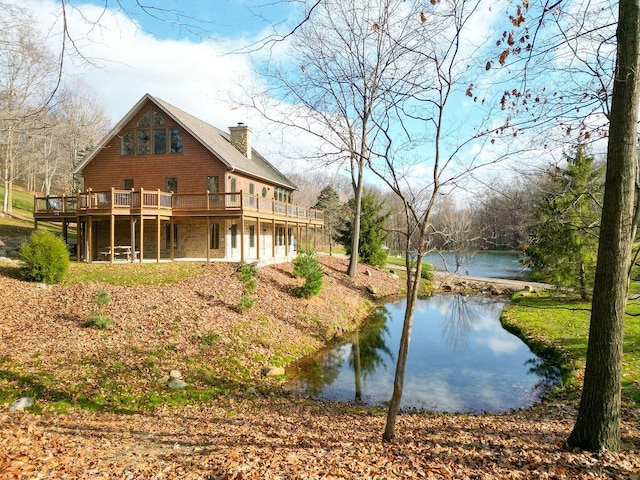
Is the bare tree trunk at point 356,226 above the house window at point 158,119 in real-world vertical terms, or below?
below

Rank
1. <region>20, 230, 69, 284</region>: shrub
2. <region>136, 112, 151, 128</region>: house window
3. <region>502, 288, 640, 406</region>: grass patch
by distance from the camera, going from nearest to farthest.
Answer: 1. <region>502, 288, 640, 406</region>: grass patch
2. <region>20, 230, 69, 284</region>: shrub
3. <region>136, 112, 151, 128</region>: house window

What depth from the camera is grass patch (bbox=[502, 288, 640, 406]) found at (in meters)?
10.3

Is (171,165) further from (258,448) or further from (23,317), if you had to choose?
(258,448)

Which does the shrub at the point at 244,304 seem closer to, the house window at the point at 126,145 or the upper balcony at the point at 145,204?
the upper balcony at the point at 145,204

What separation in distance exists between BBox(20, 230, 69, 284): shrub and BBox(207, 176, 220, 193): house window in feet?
28.7

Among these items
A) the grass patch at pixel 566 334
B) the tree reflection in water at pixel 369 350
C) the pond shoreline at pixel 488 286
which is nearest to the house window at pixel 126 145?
the tree reflection in water at pixel 369 350

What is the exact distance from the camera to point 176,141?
22703 mm

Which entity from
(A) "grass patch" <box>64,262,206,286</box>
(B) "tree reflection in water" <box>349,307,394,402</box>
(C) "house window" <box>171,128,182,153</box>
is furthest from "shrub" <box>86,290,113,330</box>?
(C) "house window" <box>171,128,182,153</box>

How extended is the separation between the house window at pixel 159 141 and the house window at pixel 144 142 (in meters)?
0.37

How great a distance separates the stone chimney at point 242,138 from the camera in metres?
27.4

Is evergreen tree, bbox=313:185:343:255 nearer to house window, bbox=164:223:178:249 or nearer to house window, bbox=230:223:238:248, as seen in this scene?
house window, bbox=230:223:238:248

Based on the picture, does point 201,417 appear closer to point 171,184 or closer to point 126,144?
point 171,184

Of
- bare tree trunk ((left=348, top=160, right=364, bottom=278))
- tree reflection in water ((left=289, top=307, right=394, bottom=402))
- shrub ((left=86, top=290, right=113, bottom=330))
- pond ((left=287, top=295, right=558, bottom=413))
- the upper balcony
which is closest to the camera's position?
pond ((left=287, top=295, right=558, bottom=413))

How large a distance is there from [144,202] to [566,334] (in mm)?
19372
